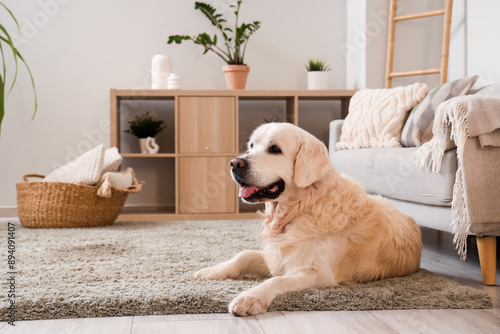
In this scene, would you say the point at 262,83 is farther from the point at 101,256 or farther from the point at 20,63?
the point at 101,256

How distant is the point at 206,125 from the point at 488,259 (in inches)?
94.5

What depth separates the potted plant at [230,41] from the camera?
12.7 feet

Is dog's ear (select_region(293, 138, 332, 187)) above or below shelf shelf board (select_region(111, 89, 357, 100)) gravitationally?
below

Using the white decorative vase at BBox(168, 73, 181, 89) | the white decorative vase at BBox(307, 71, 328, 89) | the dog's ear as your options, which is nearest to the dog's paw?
the dog's ear

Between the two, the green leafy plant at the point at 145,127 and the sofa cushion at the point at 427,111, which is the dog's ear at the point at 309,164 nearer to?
the sofa cushion at the point at 427,111

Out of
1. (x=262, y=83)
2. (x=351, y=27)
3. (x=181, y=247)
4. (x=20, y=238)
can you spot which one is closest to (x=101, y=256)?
(x=181, y=247)

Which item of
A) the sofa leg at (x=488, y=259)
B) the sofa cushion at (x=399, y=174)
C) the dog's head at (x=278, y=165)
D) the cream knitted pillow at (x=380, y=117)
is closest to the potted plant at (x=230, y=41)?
the cream knitted pillow at (x=380, y=117)

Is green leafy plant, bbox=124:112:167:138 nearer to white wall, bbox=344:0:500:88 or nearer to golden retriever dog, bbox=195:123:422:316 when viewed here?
white wall, bbox=344:0:500:88

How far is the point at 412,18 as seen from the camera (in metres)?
3.95

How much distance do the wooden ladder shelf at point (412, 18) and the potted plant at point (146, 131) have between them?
5.87 ft

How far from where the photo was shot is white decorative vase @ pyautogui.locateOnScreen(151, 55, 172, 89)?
3.91m

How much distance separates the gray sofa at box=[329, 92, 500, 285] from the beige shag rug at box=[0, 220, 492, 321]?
215 millimetres

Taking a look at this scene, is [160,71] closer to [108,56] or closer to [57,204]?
[108,56]

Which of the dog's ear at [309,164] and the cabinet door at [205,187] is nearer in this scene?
the dog's ear at [309,164]
